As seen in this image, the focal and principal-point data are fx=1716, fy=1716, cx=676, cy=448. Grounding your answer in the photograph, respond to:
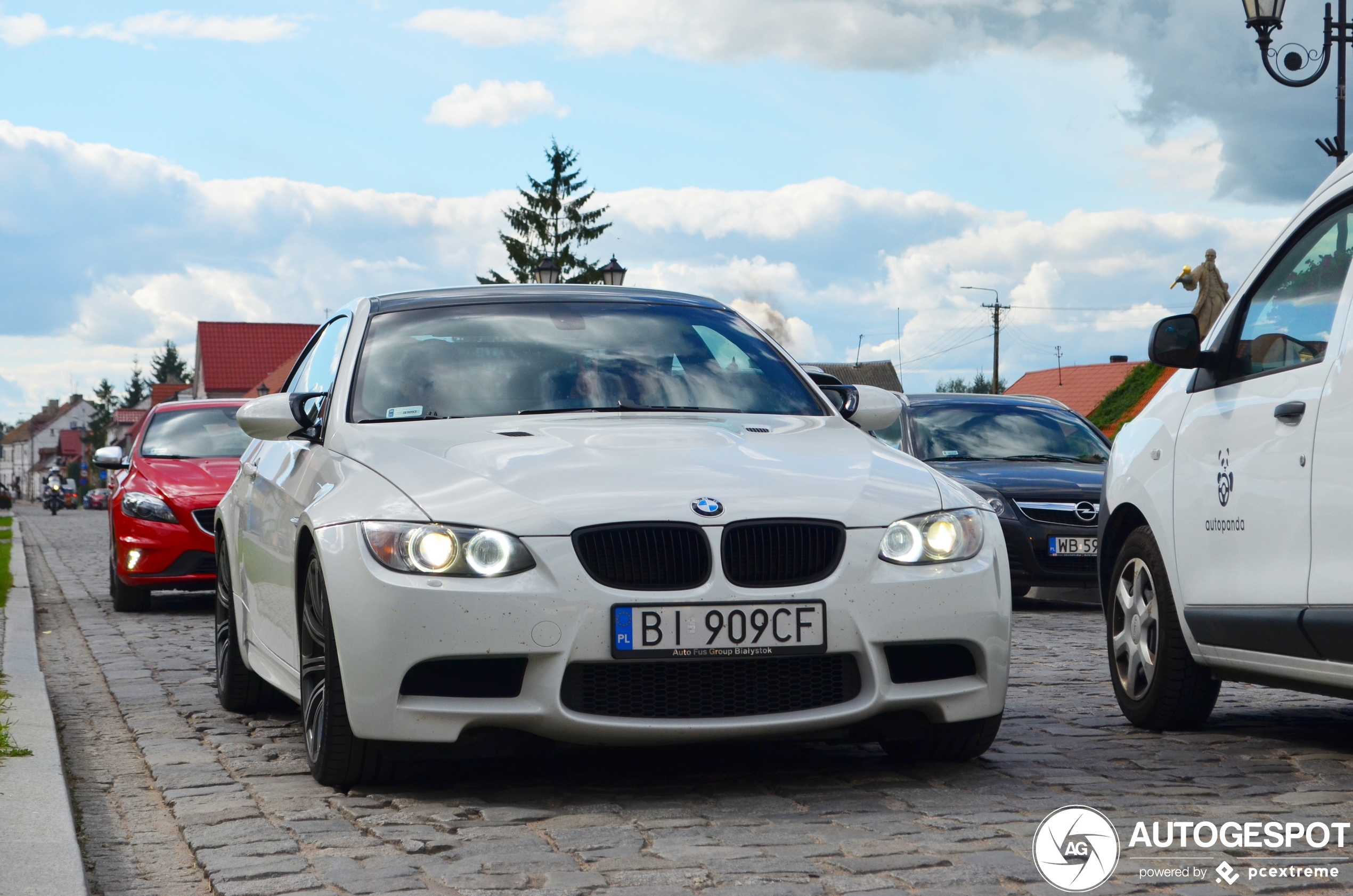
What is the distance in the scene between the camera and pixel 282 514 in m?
5.79

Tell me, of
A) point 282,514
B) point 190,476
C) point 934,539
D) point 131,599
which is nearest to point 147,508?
point 190,476

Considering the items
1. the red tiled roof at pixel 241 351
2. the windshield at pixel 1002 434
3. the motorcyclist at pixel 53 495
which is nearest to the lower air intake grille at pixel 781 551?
the windshield at pixel 1002 434

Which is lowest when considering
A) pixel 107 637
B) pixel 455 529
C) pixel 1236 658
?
pixel 107 637

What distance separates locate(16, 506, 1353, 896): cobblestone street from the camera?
158 inches

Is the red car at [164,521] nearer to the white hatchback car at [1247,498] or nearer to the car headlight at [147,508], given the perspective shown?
the car headlight at [147,508]

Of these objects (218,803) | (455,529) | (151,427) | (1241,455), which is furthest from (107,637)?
(1241,455)

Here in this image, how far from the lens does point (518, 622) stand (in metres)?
4.57

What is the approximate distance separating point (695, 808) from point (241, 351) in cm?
10174

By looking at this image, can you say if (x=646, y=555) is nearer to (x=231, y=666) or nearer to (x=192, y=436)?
(x=231, y=666)

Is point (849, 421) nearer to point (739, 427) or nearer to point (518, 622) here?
point (739, 427)

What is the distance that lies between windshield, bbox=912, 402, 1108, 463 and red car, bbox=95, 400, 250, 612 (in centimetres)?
535

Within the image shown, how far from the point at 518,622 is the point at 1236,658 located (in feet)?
8.18

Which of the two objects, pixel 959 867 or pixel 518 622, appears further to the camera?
pixel 518 622

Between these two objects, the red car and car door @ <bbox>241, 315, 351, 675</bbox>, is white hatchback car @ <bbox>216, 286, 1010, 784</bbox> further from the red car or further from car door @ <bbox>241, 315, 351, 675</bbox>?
the red car
